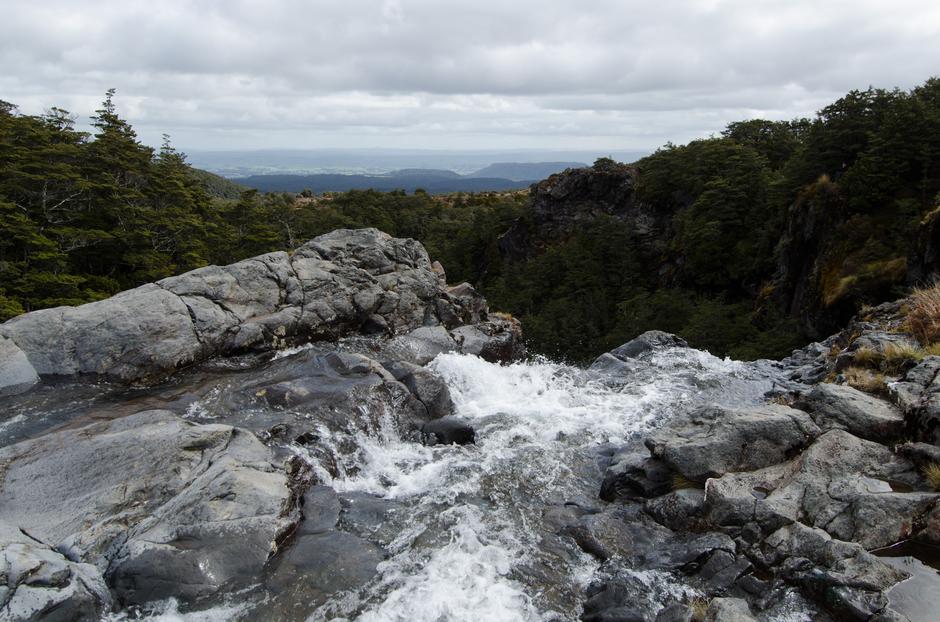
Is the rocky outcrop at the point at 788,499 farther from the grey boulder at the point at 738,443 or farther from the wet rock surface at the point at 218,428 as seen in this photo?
the wet rock surface at the point at 218,428

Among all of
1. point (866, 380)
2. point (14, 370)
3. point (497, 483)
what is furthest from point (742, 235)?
point (14, 370)

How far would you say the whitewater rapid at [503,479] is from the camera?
1009cm

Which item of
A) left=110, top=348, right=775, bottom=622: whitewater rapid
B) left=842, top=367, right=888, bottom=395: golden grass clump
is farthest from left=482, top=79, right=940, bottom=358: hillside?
left=842, top=367, right=888, bottom=395: golden grass clump

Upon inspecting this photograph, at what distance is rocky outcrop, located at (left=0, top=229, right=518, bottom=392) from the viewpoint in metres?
18.0

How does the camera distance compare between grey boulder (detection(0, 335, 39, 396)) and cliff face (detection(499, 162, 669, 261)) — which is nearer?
grey boulder (detection(0, 335, 39, 396))

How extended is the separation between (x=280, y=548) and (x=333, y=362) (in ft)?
30.2

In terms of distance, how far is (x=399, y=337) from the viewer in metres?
25.3

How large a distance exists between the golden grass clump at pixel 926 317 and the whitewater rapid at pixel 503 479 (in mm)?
5504

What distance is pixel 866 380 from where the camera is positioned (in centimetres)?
1455

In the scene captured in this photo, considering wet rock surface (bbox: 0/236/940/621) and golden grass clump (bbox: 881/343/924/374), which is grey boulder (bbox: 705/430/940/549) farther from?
golden grass clump (bbox: 881/343/924/374)

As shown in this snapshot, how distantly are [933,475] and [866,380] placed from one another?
188 inches

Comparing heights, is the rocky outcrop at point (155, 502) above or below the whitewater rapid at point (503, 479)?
above

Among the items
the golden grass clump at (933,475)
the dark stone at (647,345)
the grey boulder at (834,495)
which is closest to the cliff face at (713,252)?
the dark stone at (647,345)

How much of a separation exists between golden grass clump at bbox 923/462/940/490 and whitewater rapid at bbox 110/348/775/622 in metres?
5.13
